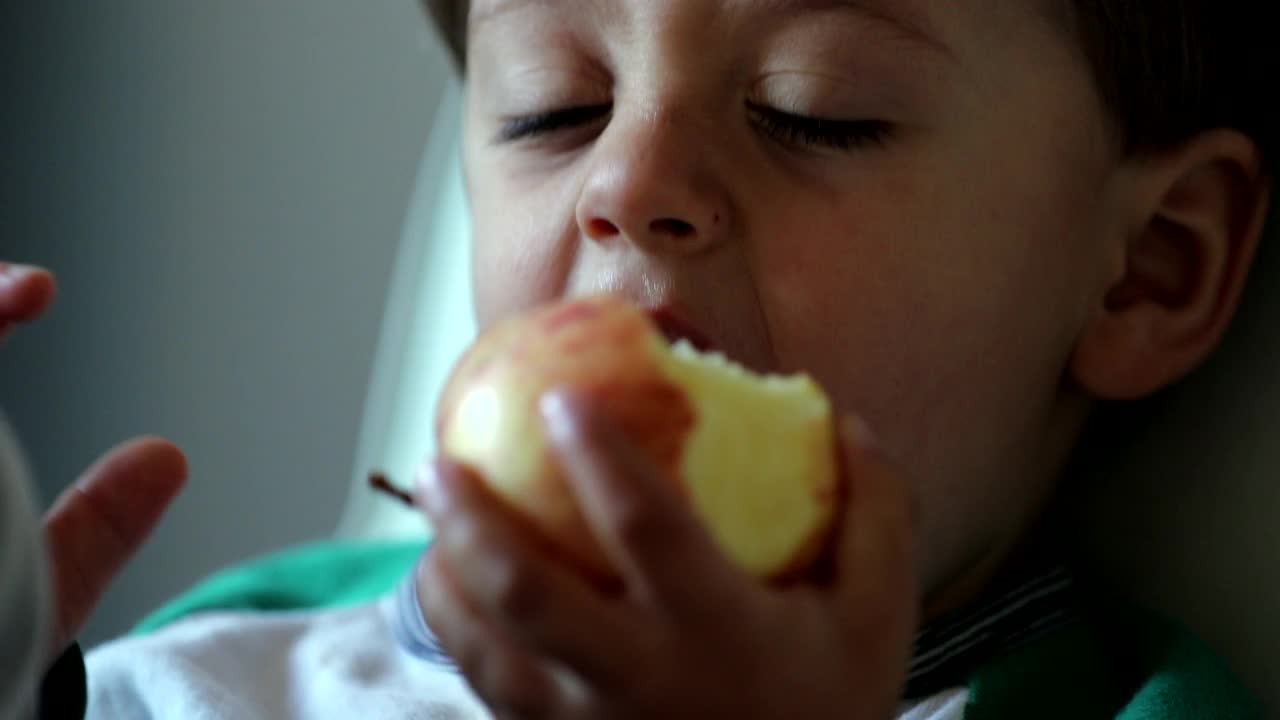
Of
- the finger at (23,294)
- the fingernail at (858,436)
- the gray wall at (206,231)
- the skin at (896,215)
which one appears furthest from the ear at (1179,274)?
the gray wall at (206,231)

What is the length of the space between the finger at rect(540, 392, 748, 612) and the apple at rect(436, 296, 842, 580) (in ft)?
0.06

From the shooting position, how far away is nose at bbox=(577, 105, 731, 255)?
748 mm

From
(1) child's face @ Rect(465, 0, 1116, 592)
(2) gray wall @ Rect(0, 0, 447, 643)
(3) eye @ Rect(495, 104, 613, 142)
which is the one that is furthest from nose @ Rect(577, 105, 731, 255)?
(2) gray wall @ Rect(0, 0, 447, 643)

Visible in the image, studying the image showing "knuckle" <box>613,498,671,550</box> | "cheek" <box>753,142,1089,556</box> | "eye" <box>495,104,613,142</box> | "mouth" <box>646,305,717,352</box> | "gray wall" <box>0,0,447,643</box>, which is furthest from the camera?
"gray wall" <box>0,0,447,643</box>

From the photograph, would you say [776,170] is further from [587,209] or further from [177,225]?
[177,225]

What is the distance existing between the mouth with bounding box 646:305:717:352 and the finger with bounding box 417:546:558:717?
210 mm

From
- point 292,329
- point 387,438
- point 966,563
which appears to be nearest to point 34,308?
point 966,563

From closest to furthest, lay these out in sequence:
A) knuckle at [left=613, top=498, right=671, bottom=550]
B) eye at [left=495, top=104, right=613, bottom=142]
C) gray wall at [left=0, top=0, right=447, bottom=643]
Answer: knuckle at [left=613, top=498, right=671, bottom=550] < eye at [left=495, top=104, right=613, bottom=142] < gray wall at [left=0, top=0, right=447, bottom=643]

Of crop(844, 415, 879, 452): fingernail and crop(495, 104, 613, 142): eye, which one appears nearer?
crop(844, 415, 879, 452): fingernail

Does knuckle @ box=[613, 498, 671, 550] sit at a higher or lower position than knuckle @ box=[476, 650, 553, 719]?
higher

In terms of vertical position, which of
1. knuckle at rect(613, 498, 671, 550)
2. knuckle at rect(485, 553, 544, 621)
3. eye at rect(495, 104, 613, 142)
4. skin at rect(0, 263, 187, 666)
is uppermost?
knuckle at rect(613, 498, 671, 550)

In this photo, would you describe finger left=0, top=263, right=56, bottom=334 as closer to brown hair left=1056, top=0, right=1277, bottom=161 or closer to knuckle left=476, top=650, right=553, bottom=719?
knuckle left=476, top=650, right=553, bottom=719

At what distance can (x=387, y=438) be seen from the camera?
4.73 feet

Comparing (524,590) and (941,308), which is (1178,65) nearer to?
(941,308)
